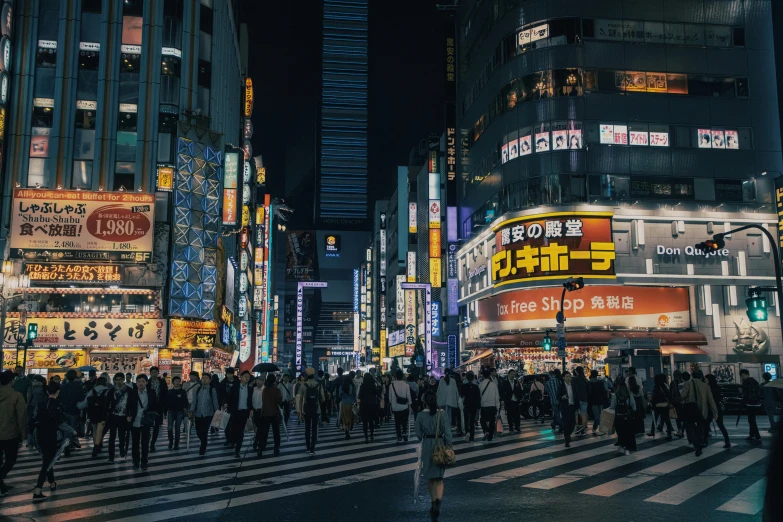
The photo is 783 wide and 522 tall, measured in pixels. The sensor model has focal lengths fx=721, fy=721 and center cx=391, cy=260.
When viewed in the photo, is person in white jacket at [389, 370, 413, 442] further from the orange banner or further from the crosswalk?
the orange banner

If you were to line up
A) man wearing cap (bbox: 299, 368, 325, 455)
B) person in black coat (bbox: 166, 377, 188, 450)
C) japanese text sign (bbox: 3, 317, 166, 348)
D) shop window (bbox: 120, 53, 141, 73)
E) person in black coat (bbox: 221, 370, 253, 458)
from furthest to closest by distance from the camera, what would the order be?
1. shop window (bbox: 120, 53, 141, 73)
2. japanese text sign (bbox: 3, 317, 166, 348)
3. person in black coat (bbox: 166, 377, 188, 450)
4. man wearing cap (bbox: 299, 368, 325, 455)
5. person in black coat (bbox: 221, 370, 253, 458)

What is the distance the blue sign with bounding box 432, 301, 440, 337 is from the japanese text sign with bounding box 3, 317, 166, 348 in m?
24.0

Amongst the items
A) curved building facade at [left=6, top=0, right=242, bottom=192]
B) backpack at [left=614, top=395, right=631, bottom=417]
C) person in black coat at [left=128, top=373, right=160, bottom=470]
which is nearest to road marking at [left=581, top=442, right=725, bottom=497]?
backpack at [left=614, top=395, right=631, bottom=417]

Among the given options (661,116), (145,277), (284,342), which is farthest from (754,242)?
(284,342)

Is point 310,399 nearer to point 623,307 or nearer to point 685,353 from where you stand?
point 685,353

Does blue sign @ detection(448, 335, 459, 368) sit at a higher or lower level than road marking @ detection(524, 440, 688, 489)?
higher

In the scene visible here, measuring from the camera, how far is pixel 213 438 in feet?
71.0

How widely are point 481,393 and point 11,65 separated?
109 feet

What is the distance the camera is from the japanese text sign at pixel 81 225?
3488 cm

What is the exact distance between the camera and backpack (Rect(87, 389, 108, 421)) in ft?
57.8

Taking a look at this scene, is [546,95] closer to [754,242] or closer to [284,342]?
[754,242]

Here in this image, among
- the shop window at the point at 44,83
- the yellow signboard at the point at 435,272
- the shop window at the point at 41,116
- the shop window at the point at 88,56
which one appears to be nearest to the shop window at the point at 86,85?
the shop window at the point at 88,56

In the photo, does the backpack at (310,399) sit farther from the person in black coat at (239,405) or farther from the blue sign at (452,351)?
the blue sign at (452,351)

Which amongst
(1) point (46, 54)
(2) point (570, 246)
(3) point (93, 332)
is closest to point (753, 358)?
(2) point (570, 246)
